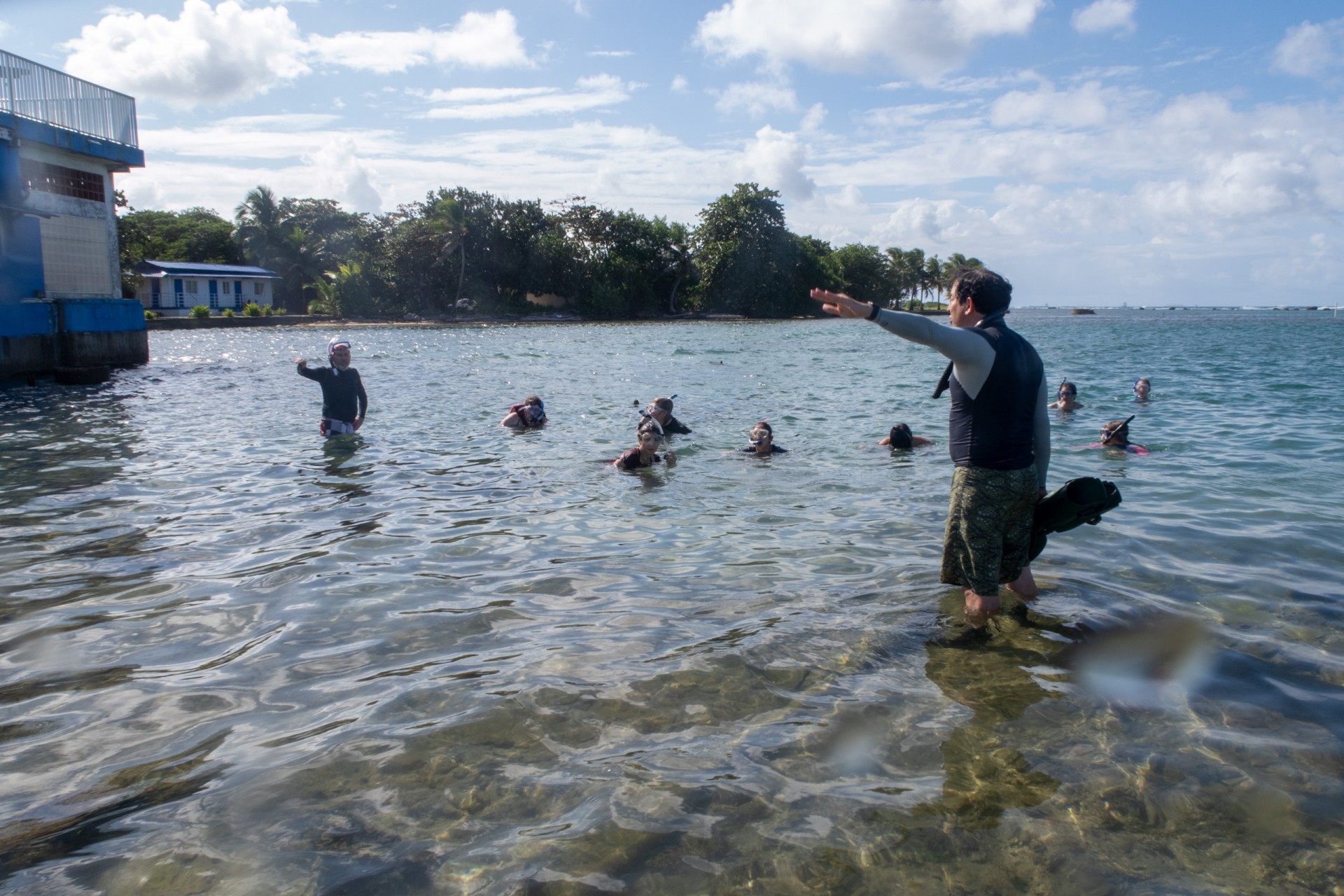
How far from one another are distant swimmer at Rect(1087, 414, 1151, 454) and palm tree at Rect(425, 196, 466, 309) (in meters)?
62.6

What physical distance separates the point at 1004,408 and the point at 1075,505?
2.24ft

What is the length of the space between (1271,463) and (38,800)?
12659 millimetres

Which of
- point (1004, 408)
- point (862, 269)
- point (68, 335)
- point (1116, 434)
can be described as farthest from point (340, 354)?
point (862, 269)

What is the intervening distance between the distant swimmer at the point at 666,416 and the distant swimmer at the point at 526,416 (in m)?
2.22

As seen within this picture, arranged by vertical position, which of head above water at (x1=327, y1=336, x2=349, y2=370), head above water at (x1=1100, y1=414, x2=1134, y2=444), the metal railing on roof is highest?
the metal railing on roof

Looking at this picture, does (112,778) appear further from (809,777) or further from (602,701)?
(809,777)

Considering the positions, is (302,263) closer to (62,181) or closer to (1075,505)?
(62,181)

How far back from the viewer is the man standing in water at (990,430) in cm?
437

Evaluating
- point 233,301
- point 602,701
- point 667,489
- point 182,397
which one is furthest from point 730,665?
point 233,301

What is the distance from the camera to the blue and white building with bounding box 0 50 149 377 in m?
→ 19.4

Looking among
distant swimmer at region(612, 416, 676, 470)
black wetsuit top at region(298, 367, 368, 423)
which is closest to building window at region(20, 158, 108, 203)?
black wetsuit top at region(298, 367, 368, 423)

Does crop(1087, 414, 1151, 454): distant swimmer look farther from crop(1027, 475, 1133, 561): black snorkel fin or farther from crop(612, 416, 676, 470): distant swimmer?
crop(1027, 475, 1133, 561): black snorkel fin

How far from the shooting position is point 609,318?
75.9 m

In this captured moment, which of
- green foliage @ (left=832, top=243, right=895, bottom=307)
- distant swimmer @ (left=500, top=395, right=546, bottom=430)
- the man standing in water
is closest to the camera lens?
the man standing in water
